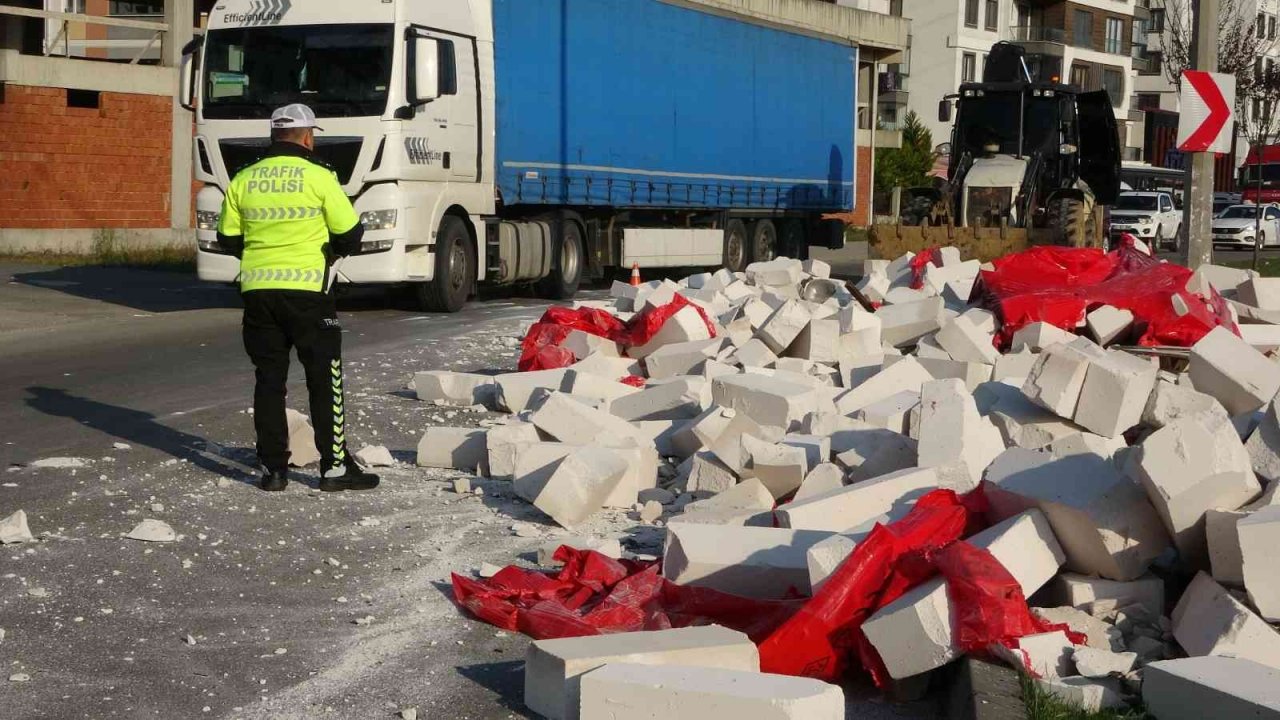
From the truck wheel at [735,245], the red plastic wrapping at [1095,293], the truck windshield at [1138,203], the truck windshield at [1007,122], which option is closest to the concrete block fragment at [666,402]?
the red plastic wrapping at [1095,293]

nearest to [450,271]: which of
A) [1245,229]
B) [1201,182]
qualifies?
[1201,182]

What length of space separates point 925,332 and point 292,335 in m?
5.06

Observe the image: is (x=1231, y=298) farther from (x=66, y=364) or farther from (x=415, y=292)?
(x=415, y=292)

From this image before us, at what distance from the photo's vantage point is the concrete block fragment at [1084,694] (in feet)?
15.1

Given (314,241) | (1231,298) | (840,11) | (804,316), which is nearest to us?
(314,241)

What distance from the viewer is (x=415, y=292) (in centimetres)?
2062

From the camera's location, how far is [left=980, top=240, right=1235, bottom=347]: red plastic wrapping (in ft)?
35.2

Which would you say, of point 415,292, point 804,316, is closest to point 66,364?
point 804,316

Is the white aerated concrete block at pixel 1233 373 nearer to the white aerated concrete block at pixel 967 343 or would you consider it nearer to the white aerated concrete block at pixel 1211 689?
the white aerated concrete block at pixel 967 343

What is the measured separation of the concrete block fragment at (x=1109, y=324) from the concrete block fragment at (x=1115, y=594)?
5588 mm

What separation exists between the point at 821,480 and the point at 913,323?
4.45 meters

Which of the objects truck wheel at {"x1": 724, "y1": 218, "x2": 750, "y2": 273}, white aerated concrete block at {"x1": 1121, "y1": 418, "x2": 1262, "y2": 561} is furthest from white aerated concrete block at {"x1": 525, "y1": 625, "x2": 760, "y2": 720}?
truck wheel at {"x1": 724, "y1": 218, "x2": 750, "y2": 273}

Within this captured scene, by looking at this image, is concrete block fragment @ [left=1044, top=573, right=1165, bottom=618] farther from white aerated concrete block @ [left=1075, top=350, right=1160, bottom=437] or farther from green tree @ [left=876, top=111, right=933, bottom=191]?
green tree @ [left=876, top=111, right=933, bottom=191]

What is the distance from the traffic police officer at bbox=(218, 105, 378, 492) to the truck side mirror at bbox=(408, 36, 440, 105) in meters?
8.42
